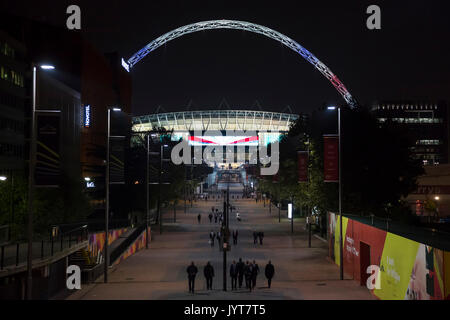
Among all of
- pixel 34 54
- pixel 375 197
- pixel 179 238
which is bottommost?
pixel 179 238

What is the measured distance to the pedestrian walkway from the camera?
2366cm

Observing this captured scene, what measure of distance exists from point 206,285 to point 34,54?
5713 centimetres

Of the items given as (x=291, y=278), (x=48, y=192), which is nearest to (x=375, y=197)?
(x=291, y=278)

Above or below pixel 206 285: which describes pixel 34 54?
above

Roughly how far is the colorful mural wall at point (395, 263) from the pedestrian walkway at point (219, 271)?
1255 millimetres

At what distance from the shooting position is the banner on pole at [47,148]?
17.3 m

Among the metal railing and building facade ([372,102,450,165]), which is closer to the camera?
the metal railing

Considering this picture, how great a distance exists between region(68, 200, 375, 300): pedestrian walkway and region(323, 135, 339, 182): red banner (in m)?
5.67

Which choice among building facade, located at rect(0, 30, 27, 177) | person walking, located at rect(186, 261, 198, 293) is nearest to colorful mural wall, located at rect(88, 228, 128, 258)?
person walking, located at rect(186, 261, 198, 293)

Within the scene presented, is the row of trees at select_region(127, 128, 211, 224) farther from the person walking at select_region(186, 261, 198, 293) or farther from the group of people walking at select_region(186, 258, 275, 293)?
the person walking at select_region(186, 261, 198, 293)

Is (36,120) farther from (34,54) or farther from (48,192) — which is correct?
(34,54)

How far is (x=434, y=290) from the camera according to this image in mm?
16219

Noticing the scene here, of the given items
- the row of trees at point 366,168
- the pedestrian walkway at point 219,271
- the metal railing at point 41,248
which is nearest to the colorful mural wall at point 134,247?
the pedestrian walkway at point 219,271
